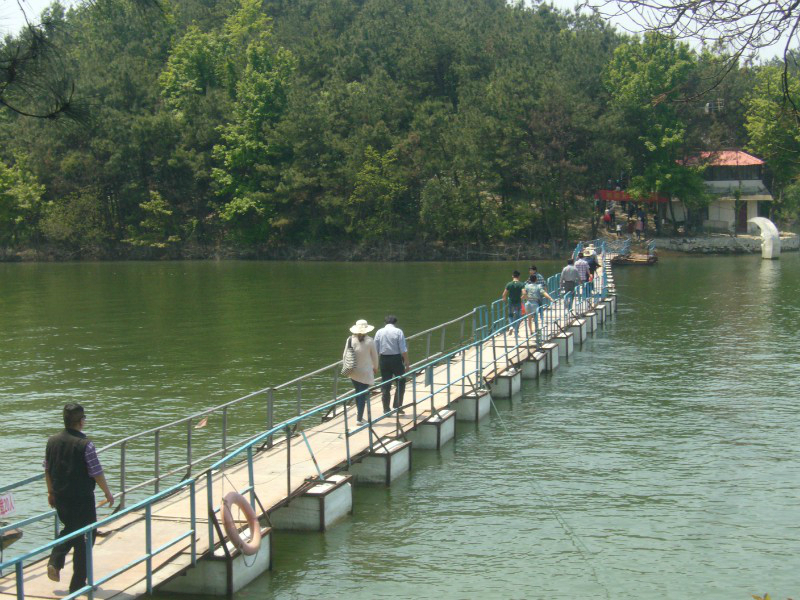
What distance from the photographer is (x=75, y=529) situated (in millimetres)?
10453

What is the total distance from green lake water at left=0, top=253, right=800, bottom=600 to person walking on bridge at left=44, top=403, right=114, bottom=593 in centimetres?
235

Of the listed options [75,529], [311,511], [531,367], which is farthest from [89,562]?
[531,367]

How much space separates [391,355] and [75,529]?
27.6 ft

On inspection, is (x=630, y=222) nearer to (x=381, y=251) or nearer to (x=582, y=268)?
(x=381, y=251)

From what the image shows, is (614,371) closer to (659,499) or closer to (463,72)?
(659,499)

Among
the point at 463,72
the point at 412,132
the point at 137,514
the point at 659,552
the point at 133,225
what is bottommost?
the point at 659,552

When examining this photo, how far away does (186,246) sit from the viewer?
91.2 metres

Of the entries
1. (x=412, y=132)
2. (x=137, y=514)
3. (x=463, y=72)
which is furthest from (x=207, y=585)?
(x=463, y=72)

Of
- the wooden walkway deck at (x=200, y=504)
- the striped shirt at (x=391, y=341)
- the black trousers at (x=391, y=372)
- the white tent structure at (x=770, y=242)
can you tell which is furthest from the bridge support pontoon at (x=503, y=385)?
the white tent structure at (x=770, y=242)

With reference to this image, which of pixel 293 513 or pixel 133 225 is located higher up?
pixel 133 225

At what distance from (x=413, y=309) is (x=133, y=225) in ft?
184

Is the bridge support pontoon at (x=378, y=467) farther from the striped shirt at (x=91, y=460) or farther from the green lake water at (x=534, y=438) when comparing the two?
the striped shirt at (x=91, y=460)

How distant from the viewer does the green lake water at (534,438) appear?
13.2 metres

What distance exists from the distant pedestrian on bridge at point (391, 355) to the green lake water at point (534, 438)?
1480 millimetres
